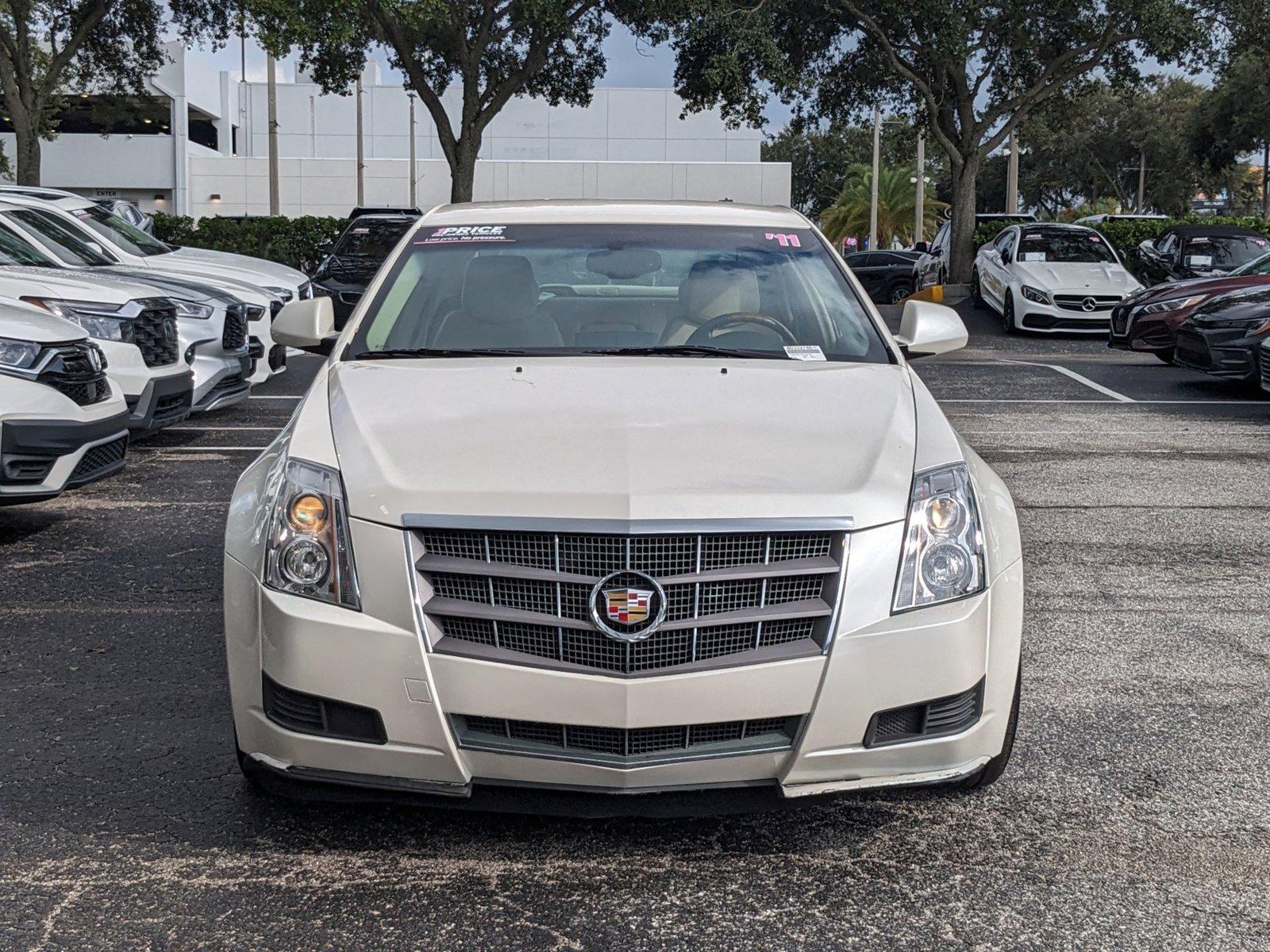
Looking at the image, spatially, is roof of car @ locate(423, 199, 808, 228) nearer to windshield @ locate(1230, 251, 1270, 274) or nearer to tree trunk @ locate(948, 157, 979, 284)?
windshield @ locate(1230, 251, 1270, 274)

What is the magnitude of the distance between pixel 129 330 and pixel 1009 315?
14.7 meters

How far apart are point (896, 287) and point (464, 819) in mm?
29439

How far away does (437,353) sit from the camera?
4.52 m

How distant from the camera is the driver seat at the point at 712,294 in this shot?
188 inches

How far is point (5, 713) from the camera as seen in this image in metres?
4.61

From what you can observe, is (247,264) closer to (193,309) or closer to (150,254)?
(150,254)

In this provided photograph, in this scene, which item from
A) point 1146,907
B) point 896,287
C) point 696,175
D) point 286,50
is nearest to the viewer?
point 1146,907

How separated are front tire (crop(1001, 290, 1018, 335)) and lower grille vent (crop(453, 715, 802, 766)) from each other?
18.6 metres

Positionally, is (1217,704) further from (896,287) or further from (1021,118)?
(896,287)

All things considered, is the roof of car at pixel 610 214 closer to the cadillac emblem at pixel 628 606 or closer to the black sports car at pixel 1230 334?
the cadillac emblem at pixel 628 606

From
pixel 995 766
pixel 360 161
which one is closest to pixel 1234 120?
pixel 360 161

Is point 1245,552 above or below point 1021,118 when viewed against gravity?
below

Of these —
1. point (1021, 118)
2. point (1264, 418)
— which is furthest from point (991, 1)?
point (1264, 418)

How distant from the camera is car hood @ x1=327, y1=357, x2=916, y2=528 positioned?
328 centimetres
